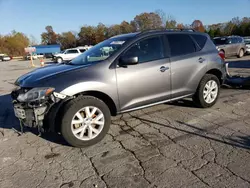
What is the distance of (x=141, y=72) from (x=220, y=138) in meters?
1.66

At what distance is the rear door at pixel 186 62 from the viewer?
435 cm

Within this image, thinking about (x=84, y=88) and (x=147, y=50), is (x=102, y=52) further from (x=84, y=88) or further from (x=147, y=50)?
(x=84, y=88)

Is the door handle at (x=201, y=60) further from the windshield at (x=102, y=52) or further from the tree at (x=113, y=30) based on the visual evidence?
the tree at (x=113, y=30)

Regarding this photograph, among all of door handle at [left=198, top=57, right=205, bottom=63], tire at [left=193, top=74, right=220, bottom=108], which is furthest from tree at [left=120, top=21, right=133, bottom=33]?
door handle at [left=198, top=57, right=205, bottom=63]

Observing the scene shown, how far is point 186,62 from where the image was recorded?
4.46 m

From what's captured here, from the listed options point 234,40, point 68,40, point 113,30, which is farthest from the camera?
point 68,40

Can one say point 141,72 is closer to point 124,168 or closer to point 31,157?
point 124,168

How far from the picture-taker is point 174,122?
14.0 ft

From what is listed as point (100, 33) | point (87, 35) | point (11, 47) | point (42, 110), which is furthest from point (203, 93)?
point (11, 47)

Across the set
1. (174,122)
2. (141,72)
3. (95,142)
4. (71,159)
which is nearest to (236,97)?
(174,122)

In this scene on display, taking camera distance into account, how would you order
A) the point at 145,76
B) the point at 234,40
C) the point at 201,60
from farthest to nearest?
1. the point at 234,40
2. the point at 201,60
3. the point at 145,76

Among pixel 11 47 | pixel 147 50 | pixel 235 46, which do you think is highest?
pixel 11 47

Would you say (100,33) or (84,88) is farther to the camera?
(100,33)

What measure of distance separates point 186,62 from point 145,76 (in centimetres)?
104
